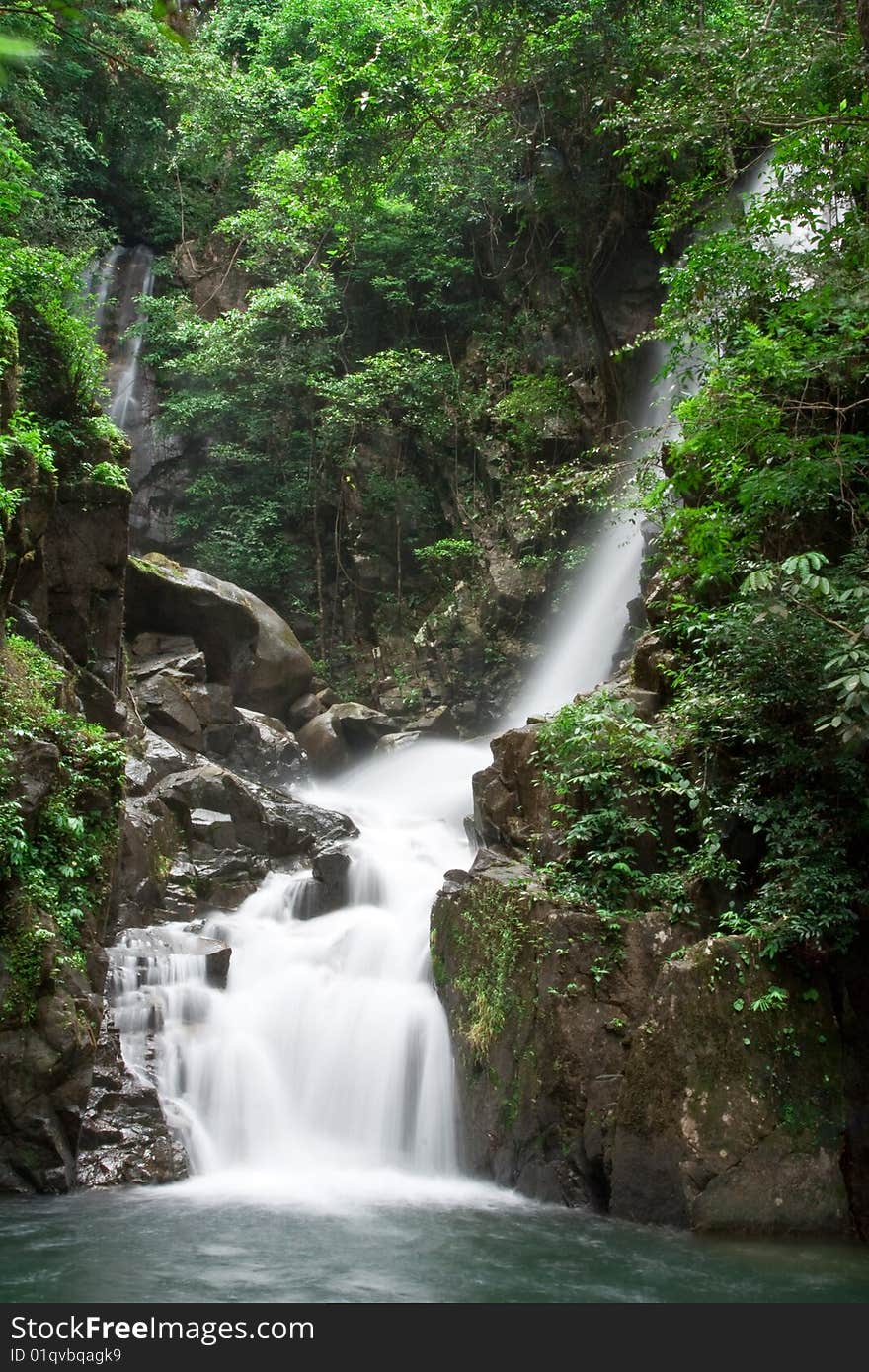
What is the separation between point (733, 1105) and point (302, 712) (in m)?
13.6

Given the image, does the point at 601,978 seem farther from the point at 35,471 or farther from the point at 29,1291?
the point at 35,471

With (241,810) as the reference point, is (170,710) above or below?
above

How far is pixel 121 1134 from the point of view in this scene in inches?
343

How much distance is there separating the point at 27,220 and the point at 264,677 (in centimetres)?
1055

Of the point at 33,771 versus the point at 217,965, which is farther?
the point at 217,965

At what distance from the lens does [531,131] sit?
61.8 ft

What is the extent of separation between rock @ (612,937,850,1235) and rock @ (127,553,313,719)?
1232 cm

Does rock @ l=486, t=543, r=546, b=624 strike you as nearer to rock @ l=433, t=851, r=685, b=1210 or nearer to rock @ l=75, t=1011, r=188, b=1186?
rock @ l=433, t=851, r=685, b=1210

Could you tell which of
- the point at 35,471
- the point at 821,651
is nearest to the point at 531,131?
the point at 35,471

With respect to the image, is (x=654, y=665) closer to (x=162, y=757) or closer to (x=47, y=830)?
(x=47, y=830)

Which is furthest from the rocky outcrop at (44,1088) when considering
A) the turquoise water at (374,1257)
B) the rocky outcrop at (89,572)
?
the rocky outcrop at (89,572)

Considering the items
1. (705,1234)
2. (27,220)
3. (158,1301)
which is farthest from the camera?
(27,220)

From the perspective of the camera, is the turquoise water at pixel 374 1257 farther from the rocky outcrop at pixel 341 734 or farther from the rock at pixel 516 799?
the rocky outcrop at pixel 341 734

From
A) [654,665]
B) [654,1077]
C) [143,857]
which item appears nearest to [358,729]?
[143,857]
